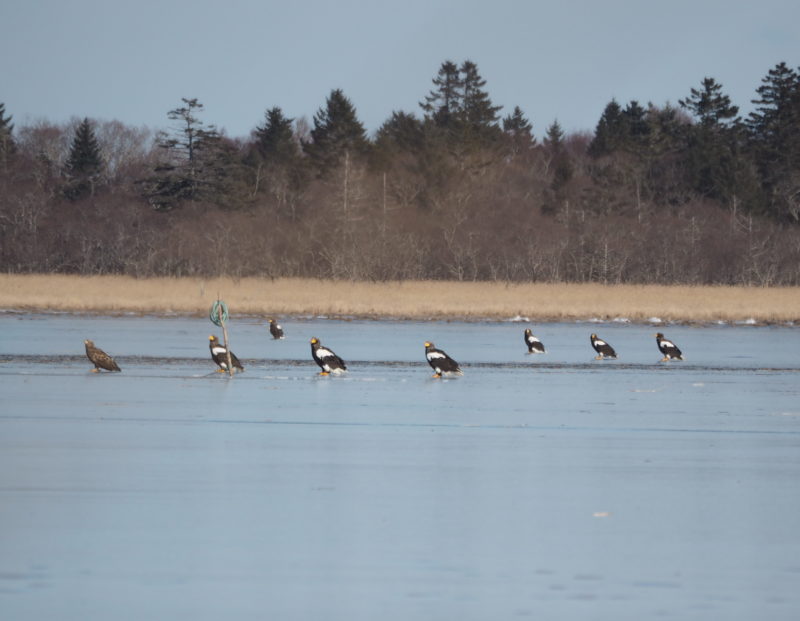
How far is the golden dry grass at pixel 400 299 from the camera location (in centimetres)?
3030

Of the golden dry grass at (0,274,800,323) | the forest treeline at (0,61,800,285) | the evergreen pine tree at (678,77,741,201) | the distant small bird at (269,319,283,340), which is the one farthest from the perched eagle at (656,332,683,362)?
the evergreen pine tree at (678,77,741,201)

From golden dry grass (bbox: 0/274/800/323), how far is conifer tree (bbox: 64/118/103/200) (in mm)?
23500

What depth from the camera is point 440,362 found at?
1612 centimetres

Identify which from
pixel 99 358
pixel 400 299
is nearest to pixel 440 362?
pixel 99 358

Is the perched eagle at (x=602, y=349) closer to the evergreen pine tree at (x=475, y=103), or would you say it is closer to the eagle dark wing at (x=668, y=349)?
the eagle dark wing at (x=668, y=349)

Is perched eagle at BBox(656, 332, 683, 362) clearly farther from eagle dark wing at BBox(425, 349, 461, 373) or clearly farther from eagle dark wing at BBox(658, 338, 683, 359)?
eagle dark wing at BBox(425, 349, 461, 373)

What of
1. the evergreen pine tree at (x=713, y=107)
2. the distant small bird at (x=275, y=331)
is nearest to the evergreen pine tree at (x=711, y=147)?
the evergreen pine tree at (x=713, y=107)

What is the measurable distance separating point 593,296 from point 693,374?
16.3m

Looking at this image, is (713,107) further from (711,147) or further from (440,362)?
(440,362)

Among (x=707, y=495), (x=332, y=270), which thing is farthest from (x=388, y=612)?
(x=332, y=270)

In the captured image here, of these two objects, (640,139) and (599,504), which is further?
(640,139)

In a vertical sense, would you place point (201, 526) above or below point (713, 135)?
below

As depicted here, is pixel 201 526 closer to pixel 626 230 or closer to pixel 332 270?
pixel 332 270

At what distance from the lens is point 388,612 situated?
5523 mm
